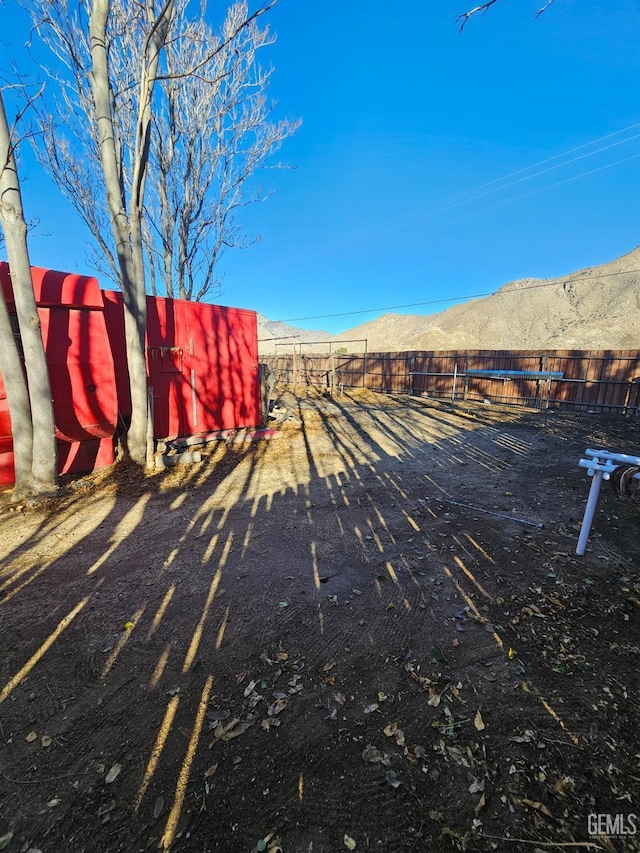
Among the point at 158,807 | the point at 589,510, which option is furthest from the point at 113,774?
the point at 589,510

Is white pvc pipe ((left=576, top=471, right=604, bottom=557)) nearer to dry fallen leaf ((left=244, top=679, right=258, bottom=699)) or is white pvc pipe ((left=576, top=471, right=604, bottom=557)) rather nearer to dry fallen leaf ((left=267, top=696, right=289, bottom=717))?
dry fallen leaf ((left=267, top=696, right=289, bottom=717))

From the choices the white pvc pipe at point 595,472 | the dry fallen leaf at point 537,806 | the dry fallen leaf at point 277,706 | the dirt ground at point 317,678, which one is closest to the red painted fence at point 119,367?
the dirt ground at point 317,678

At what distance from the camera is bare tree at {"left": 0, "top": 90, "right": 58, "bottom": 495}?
14.8 ft

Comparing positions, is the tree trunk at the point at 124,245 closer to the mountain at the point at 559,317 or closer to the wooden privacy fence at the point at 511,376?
the wooden privacy fence at the point at 511,376

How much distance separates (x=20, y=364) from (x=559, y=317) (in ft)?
196

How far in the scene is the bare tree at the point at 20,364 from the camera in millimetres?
4504

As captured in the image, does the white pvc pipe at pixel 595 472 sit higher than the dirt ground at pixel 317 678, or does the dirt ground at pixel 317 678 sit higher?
the white pvc pipe at pixel 595 472

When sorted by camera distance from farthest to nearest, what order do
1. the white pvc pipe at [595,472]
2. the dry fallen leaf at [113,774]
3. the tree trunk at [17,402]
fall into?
1. the tree trunk at [17,402]
2. the white pvc pipe at [595,472]
3. the dry fallen leaf at [113,774]

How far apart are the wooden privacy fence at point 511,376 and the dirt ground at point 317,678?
9.72 metres

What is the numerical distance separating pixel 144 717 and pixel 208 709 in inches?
13.3

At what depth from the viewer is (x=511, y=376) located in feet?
48.0

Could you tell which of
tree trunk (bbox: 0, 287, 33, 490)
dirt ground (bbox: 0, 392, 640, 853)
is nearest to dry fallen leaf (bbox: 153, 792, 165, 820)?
dirt ground (bbox: 0, 392, 640, 853)

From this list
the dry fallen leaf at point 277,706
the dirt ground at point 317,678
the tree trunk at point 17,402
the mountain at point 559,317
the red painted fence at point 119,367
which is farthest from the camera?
the mountain at point 559,317

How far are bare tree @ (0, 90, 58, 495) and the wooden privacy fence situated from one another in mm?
8781
